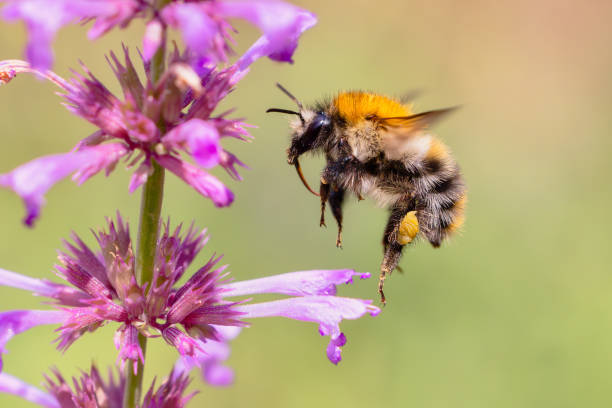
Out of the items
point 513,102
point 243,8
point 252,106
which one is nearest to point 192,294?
point 243,8

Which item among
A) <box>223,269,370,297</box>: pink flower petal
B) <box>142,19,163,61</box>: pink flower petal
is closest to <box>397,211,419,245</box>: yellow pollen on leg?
<box>223,269,370,297</box>: pink flower petal

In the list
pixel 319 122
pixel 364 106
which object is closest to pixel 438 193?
pixel 364 106

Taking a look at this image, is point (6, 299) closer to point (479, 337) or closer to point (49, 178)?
point (479, 337)

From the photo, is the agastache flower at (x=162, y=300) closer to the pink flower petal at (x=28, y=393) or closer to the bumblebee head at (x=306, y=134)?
the pink flower petal at (x=28, y=393)

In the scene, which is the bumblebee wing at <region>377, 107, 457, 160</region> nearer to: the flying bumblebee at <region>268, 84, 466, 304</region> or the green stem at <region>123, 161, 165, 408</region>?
the flying bumblebee at <region>268, 84, 466, 304</region>

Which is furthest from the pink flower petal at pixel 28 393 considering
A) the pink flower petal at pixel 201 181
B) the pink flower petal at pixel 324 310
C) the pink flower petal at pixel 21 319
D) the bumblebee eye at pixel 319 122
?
the bumblebee eye at pixel 319 122

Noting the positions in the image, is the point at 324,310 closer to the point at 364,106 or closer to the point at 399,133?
the point at 399,133
